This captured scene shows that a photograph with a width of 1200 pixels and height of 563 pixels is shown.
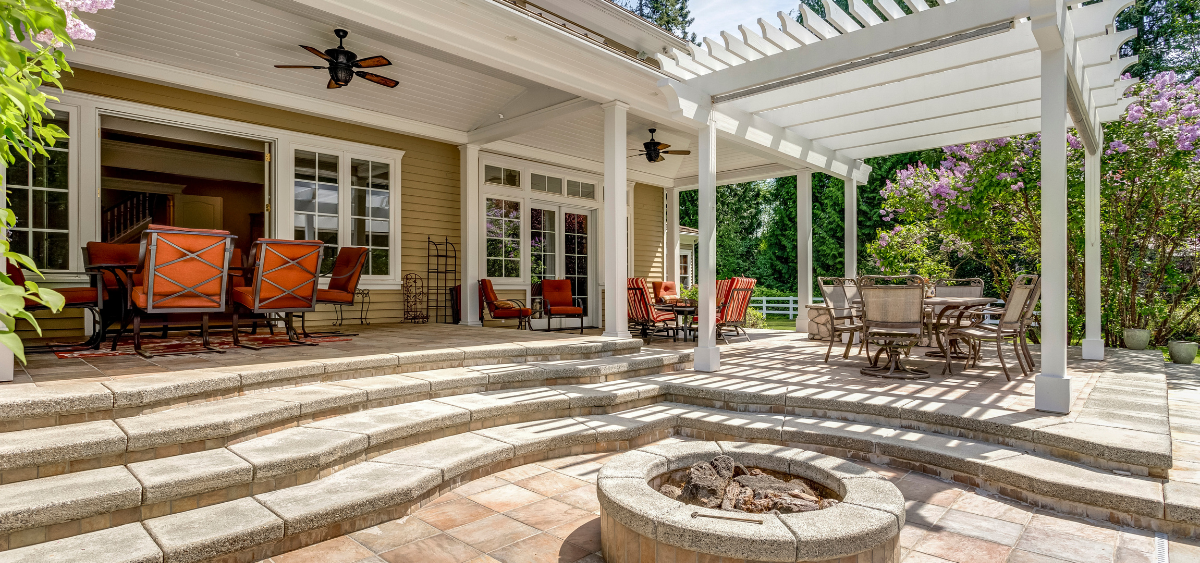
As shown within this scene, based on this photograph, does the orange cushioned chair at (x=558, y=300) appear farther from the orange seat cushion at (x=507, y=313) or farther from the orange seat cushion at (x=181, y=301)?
the orange seat cushion at (x=181, y=301)

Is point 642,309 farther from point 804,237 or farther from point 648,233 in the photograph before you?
point 648,233

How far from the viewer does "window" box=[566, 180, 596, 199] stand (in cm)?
964

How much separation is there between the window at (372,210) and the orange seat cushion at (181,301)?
10.0ft

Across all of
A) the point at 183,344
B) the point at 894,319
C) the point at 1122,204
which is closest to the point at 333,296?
the point at 183,344

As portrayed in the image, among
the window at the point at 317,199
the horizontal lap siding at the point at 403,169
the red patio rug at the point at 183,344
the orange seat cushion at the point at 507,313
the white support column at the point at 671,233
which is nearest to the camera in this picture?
the red patio rug at the point at 183,344

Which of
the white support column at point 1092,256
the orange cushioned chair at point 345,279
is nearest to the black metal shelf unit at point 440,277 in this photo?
the orange cushioned chair at point 345,279

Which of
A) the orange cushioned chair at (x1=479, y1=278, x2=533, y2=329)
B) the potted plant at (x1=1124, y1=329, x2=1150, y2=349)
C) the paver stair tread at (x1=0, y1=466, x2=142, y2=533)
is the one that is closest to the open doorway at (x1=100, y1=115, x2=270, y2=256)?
the orange cushioned chair at (x1=479, y1=278, x2=533, y2=329)

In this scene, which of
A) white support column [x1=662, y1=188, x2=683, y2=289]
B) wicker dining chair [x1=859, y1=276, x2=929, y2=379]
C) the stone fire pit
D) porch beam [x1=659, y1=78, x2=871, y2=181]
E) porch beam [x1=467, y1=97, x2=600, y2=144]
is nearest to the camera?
the stone fire pit

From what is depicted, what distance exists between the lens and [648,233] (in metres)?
11.2

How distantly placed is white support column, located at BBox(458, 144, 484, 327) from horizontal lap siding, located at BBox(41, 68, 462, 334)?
21 centimetres

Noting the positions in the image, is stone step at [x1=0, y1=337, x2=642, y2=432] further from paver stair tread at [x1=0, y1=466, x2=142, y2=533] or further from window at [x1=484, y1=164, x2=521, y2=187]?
window at [x1=484, y1=164, x2=521, y2=187]

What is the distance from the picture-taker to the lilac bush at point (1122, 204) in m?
6.66

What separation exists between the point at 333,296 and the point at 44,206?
2591mm

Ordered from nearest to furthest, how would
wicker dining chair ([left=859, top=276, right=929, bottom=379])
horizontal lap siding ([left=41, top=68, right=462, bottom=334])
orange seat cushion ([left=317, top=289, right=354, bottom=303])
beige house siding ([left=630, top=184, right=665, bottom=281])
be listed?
wicker dining chair ([left=859, top=276, right=929, bottom=379]) < orange seat cushion ([left=317, top=289, right=354, bottom=303]) < horizontal lap siding ([left=41, top=68, right=462, bottom=334]) < beige house siding ([left=630, top=184, right=665, bottom=281])
